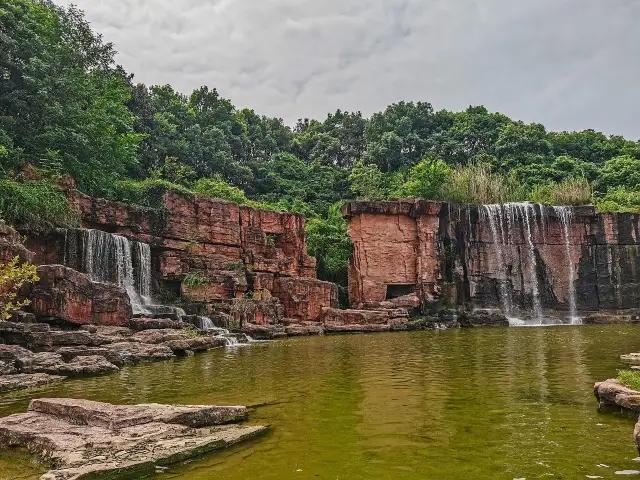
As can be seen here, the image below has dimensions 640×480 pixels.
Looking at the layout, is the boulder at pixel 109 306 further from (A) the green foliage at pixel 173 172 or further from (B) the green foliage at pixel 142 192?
(A) the green foliage at pixel 173 172

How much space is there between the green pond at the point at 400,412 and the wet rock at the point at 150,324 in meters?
5.56

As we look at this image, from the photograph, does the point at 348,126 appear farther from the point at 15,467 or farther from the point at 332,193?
the point at 15,467

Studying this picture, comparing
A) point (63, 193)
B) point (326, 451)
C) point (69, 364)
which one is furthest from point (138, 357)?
point (63, 193)

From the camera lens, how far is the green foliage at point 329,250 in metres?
37.6

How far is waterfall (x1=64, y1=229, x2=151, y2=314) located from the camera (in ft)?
76.5

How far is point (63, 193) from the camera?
24.9 m

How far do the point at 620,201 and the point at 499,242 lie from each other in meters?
13.3

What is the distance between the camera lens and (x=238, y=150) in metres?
54.2

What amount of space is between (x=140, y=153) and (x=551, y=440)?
43626 mm

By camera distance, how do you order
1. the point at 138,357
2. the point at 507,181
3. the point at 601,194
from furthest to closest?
the point at 601,194
the point at 507,181
the point at 138,357

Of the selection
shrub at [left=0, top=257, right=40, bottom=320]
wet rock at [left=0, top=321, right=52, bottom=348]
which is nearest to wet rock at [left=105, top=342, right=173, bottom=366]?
wet rock at [left=0, top=321, right=52, bottom=348]

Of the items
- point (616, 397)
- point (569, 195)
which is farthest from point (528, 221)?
point (616, 397)

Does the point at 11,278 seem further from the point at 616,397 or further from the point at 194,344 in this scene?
the point at 616,397

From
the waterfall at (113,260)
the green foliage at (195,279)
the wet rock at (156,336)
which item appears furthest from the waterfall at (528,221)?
the wet rock at (156,336)
